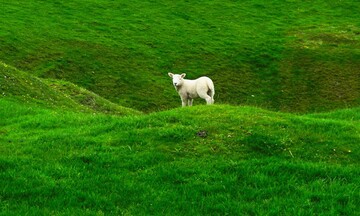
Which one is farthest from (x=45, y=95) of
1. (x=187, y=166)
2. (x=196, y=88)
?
(x=187, y=166)

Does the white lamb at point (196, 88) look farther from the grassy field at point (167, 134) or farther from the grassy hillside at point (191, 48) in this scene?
the grassy hillside at point (191, 48)

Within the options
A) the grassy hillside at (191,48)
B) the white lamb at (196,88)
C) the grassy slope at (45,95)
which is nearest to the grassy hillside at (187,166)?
the white lamb at (196,88)

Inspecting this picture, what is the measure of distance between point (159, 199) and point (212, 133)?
437cm

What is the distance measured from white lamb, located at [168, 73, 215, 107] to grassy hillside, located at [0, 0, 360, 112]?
14.1 m

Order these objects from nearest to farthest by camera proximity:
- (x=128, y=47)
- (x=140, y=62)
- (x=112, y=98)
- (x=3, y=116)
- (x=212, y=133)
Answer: (x=212, y=133) < (x=3, y=116) < (x=112, y=98) < (x=140, y=62) < (x=128, y=47)

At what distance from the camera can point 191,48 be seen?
2132 inches

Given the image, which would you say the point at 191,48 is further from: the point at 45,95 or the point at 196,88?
the point at 196,88

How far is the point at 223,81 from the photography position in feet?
149

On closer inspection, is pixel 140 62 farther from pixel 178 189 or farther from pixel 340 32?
pixel 178 189

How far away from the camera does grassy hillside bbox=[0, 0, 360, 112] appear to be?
4284 centimetres

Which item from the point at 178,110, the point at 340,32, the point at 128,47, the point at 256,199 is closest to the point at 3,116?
the point at 178,110

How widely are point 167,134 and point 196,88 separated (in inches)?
363

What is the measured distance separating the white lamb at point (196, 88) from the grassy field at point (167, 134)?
17.3 ft

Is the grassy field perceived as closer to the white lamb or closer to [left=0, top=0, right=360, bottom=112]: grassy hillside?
[left=0, top=0, right=360, bottom=112]: grassy hillside
